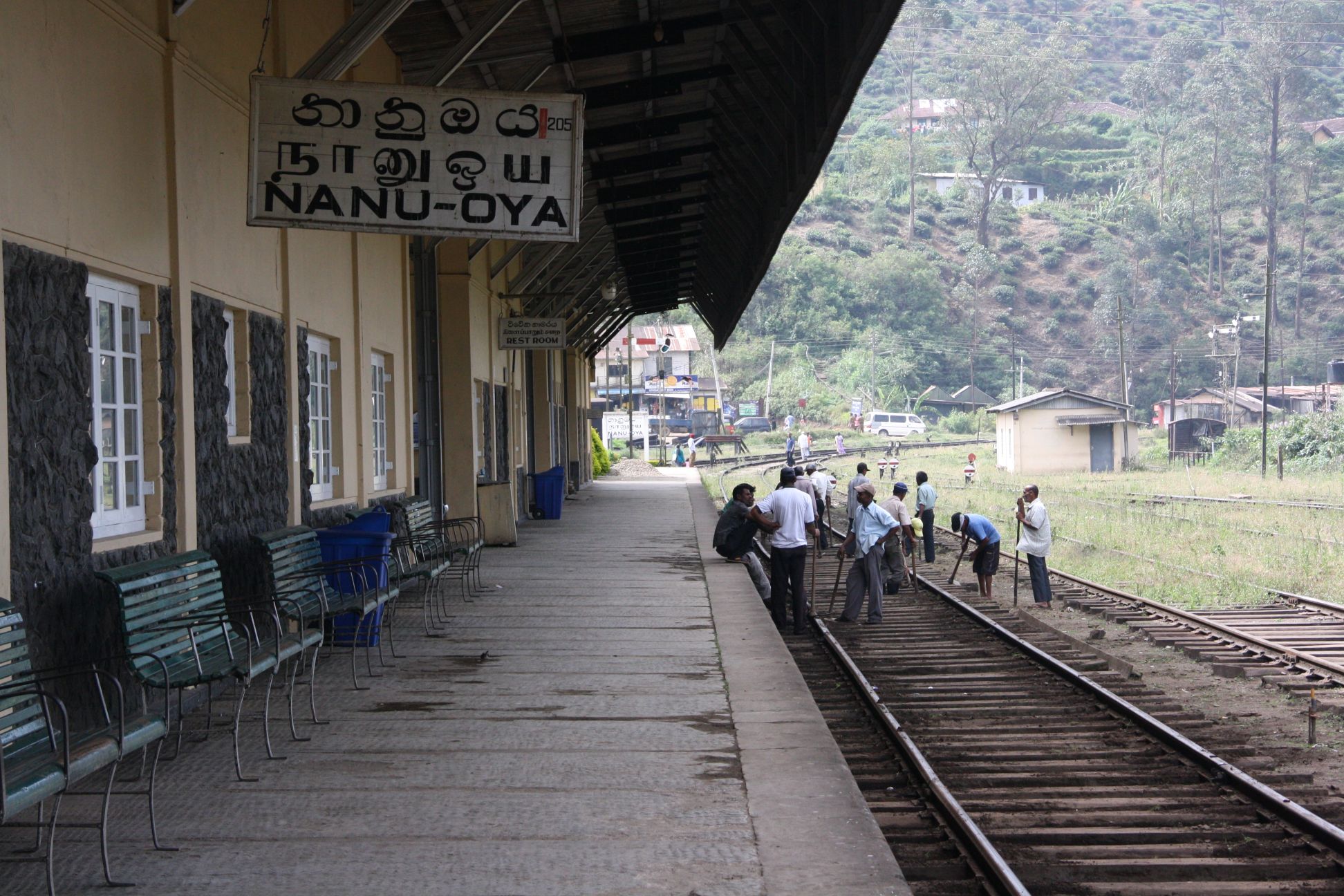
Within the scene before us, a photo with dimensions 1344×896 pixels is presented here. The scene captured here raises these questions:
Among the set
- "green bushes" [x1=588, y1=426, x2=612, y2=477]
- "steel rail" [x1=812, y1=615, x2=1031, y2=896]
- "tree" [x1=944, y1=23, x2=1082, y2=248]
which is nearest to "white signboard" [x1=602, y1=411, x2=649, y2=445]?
"green bushes" [x1=588, y1=426, x2=612, y2=477]

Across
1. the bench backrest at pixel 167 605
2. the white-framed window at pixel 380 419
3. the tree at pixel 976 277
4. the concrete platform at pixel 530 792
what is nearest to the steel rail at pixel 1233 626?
the concrete platform at pixel 530 792

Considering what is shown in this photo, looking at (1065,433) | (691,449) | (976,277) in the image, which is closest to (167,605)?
(1065,433)

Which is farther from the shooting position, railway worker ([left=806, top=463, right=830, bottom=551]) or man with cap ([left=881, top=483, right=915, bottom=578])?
railway worker ([left=806, top=463, right=830, bottom=551])

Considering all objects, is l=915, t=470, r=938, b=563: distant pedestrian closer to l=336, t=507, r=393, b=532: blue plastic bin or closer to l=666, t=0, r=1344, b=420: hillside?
l=336, t=507, r=393, b=532: blue plastic bin

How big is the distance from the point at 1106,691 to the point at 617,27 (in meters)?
6.45

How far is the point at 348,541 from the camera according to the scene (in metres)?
8.68

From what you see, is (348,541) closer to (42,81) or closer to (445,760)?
(445,760)

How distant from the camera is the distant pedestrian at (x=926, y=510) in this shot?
19.8 m

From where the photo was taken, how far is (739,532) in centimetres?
1372

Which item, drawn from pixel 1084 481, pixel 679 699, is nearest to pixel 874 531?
pixel 679 699

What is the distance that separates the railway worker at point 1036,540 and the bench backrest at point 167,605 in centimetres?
1092

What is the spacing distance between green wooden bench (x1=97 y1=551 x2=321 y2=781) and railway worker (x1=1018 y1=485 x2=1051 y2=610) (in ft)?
34.9

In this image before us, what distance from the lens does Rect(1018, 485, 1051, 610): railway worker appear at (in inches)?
611

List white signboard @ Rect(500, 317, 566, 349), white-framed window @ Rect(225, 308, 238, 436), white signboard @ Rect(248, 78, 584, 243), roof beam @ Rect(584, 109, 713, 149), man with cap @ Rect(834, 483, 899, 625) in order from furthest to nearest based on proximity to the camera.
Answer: white signboard @ Rect(500, 317, 566, 349) < roof beam @ Rect(584, 109, 713, 149) < man with cap @ Rect(834, 483, 899, 625) < white-framed window @ Rect(225, 308, 238, 436) < white signboard @ Rect(248, 78, 584, 243)
